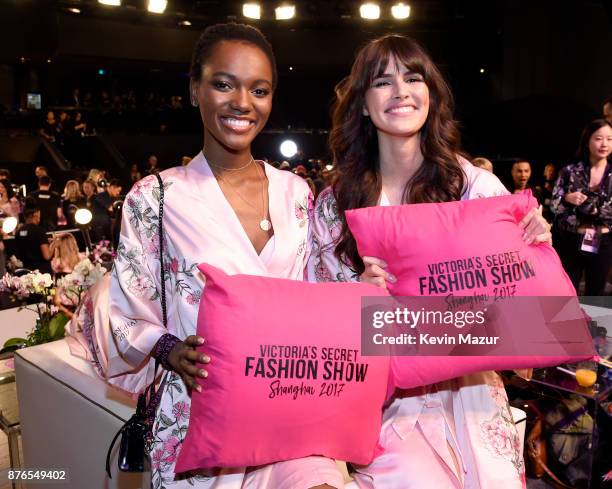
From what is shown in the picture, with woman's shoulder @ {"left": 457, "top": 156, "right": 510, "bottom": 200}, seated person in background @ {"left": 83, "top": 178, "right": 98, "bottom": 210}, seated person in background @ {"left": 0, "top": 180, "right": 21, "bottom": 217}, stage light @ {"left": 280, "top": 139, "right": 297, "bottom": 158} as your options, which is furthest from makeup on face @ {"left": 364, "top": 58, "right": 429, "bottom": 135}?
stage light @ {"left": 280, "top": 139, "right": 297, "bottom": 158}

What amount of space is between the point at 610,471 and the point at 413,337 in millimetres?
1163

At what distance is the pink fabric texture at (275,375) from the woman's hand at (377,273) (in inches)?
7.0

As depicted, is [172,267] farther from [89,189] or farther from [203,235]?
[89,189]

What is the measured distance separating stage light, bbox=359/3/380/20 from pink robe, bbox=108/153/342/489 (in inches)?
388

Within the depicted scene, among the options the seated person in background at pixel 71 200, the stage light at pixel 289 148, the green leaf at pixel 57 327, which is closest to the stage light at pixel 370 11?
the stage light at pixel 289 148

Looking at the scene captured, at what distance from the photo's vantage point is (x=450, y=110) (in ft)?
5.19

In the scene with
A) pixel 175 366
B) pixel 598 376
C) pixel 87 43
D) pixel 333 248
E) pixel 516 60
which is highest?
pixel 87 43

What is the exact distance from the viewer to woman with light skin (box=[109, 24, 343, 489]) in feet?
4.10

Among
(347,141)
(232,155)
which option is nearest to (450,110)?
(347,141)

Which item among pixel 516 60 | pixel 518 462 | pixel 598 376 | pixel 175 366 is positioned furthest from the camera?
pixel 516 60

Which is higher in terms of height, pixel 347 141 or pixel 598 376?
pixel 347 141

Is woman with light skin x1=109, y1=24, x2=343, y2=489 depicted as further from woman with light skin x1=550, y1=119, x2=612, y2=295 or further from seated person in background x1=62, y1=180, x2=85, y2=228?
seated person in background x1=62, y1=180, x2=85, y2=228

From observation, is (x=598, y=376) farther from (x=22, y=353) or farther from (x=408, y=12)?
(x=408, y=12)

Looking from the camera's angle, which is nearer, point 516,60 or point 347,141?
point 347,141
